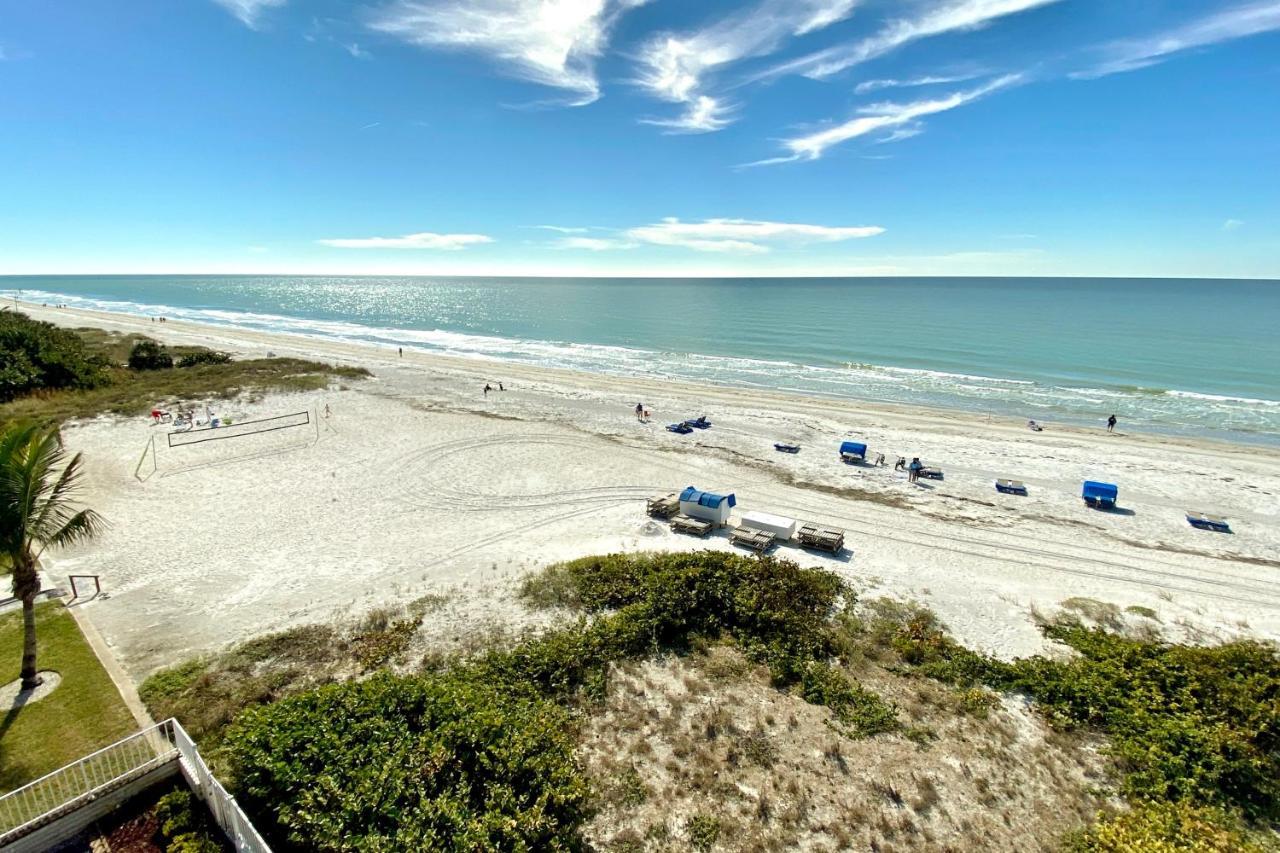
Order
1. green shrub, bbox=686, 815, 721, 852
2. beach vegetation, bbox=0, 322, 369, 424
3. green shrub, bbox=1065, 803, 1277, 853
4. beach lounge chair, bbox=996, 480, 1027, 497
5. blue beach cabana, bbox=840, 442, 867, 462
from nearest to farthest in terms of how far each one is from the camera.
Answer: green shrub, bbox=1065, 803, 1277, 853 → green shrub, bbox=686, 815, 721, 852 → beach lounge chair, bbox=996, 480, 1027, 497 → blue beach cabana, bbox=840, 442, 867, 462 → beach vegetation, bbox=0, 322, 369, 424

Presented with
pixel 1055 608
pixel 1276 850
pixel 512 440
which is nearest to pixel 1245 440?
pixel 1055 608

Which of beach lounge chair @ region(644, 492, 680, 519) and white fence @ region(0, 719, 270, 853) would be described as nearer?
white fence @ region(0, 719, 270, 853)

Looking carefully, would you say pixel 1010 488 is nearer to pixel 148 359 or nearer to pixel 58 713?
pixel 58 713

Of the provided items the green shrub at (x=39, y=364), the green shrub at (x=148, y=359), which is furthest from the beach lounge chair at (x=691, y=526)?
the green shrub at (x=148, y=359)

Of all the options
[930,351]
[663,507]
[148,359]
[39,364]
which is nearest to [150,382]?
[39,364]

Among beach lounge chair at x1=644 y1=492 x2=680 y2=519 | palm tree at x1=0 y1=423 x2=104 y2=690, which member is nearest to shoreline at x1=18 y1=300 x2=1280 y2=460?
beach lounge chair at x1=644 y1=492 x2=680 y2=519

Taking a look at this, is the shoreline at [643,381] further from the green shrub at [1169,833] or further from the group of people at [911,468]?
the green shrub at [1169,833]

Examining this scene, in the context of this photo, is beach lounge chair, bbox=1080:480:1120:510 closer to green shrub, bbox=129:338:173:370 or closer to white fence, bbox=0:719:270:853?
white fence, bbox=0:719:270:853
